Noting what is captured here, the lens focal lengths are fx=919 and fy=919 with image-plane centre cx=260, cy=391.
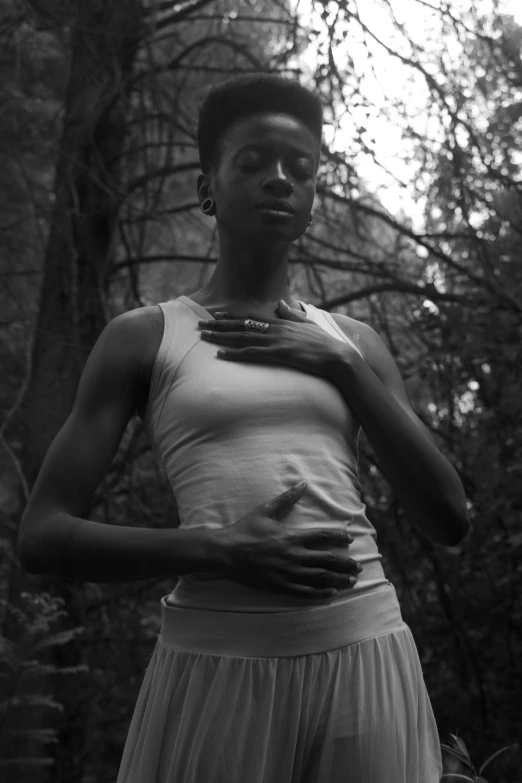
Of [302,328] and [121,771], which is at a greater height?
[302,328]

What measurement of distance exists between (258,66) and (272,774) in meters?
2.94

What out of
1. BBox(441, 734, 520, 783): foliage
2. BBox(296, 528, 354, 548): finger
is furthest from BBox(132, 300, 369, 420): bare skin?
BBox(441, 734, 520, 783): foliage

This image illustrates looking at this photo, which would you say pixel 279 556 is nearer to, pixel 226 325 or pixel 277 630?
pixel 277 630

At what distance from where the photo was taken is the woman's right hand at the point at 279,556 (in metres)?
1.40

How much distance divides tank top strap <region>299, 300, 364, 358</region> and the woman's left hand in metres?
0.11

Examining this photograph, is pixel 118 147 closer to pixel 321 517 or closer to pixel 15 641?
→ pixel 15 641

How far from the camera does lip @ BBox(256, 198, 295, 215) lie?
5.60ft

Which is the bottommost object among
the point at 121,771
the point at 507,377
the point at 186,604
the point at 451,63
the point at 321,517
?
the point at 121,771

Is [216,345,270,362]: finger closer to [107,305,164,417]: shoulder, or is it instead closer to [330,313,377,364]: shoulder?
[107,305,164,417]: shoulder

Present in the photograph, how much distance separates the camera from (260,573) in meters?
1.41

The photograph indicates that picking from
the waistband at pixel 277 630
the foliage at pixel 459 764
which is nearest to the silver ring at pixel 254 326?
the waistband at pixel 277 630

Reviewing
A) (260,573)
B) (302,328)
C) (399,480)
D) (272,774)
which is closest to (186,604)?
(260,573)

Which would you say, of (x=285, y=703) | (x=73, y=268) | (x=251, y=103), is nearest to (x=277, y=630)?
(x=285, y=703)

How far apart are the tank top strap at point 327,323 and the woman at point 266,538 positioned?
2cm
